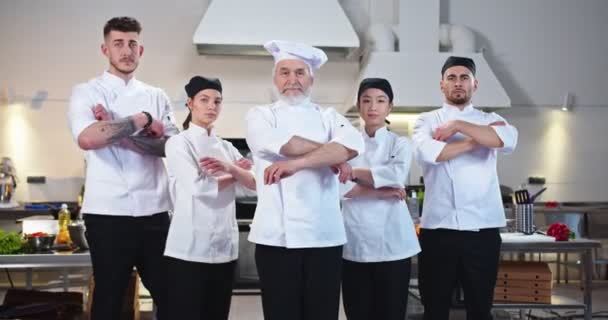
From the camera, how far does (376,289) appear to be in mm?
2486

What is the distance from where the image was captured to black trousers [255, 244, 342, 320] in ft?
6.77

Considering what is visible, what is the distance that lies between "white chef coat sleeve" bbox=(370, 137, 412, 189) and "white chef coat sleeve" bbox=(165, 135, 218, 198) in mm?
640

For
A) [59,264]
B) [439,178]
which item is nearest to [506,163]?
[439,178]

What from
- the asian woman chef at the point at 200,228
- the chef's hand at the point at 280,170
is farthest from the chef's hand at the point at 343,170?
the asian woman chef at the point at 200,228

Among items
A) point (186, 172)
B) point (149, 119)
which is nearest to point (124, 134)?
point (149, 119)

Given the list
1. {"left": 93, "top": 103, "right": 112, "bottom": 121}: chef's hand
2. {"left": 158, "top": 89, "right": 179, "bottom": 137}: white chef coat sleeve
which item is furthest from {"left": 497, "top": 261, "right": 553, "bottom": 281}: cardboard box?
{"left": 93, "top": 103, "right": 112, "bottom": 121}: chef's hand

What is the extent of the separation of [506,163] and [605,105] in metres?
1.41

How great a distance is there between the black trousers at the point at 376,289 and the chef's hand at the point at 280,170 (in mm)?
628

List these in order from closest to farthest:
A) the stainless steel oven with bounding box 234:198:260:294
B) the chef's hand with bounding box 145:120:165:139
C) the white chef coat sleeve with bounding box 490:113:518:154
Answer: the chef's hand with bounding box 145:120:165:139, the white chef coat sleeve with bounding box 490:113:518:154, the stainless steel oven with bounding box 234:198:260:294

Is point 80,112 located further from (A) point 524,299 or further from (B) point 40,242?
(A) point 524,299

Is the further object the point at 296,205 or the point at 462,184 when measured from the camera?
the point at 462,184

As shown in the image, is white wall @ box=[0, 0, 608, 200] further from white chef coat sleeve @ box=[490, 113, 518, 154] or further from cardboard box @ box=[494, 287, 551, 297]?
white chef coat sleeve @ box=[490, 113, 518, 154]

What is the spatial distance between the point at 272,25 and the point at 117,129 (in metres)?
4.11

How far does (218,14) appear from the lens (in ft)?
20.1
